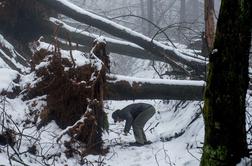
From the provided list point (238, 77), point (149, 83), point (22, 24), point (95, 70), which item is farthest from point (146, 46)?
point (238, 77)

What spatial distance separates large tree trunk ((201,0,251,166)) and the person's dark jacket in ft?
16.7

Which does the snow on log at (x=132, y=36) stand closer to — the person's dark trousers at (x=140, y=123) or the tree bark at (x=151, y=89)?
the tree bark at (x=151, y=89)

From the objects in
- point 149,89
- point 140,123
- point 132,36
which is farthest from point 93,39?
point 149,89

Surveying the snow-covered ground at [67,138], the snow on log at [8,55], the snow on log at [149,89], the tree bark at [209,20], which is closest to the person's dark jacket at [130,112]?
the snow-covered ground at [67,138]

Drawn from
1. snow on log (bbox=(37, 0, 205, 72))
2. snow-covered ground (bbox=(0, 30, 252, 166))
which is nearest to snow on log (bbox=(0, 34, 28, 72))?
snow-covered ground (bbox=(0, 30, 252, 166))

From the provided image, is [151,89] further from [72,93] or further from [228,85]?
[228,85]

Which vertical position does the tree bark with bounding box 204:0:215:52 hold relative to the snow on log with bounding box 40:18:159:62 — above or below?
above

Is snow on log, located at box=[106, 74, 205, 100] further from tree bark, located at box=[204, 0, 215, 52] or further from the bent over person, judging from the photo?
tree bark, located at box=[204, 0, 215, 52]

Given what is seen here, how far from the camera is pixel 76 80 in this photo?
7.56 meters

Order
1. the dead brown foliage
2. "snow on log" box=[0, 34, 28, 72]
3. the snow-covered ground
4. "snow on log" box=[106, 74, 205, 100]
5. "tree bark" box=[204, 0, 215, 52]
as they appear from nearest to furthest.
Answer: the snow-covered ground → the dead brown foliage → "snow on log" box=[106, 74, 205, 100] → "tree bark" box=[204, 0, 215, 52] → "snow on log" box=[0, 34, 28, 72]

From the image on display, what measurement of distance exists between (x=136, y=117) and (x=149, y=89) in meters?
1.32

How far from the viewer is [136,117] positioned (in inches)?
366

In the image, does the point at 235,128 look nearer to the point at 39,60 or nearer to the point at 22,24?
the point at 39,60

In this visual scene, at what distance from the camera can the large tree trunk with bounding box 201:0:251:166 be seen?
A: 3.75 metres
